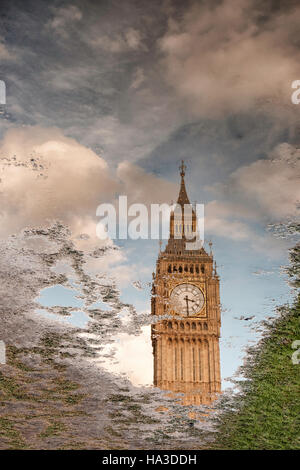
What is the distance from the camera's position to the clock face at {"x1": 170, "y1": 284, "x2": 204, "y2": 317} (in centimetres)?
2886

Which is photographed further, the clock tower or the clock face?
the clock tower

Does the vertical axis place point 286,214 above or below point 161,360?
above

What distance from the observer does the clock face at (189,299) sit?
28.9 meters

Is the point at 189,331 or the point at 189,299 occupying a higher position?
the point at 189,299

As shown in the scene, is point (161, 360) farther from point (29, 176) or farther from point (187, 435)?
point (29, 176)

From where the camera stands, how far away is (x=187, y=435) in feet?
57.6

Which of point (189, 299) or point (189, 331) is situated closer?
point (189, 299)

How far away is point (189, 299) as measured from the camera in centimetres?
2906

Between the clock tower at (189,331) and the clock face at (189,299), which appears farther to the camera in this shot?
the clock tower at (189,331)
